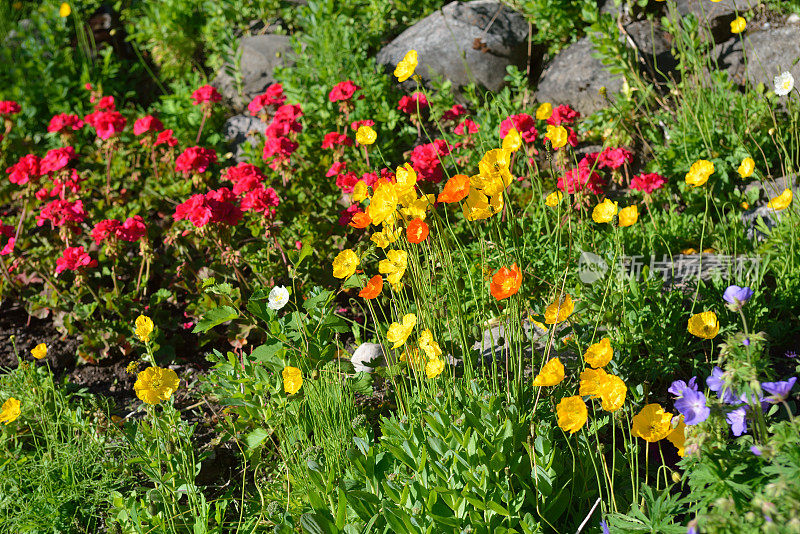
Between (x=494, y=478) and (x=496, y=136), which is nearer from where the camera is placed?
(x=494, y=478)

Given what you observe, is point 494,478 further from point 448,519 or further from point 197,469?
point 197,469

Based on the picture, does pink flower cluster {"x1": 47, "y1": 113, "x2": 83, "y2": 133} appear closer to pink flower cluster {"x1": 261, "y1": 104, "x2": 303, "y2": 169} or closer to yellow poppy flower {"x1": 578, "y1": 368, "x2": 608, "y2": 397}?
pink flower cluster {"x1": 261, "y1": 104, "x2": 303, "y2": 169}

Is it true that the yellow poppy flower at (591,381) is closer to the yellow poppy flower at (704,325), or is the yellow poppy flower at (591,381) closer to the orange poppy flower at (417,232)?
the yellow poppy flower at (704,325)

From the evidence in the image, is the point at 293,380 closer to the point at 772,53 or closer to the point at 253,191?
the point at 253,191

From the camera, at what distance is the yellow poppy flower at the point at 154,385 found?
6.49 feet

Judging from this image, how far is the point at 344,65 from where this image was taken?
15.3ft

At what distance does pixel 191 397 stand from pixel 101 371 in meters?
0.60

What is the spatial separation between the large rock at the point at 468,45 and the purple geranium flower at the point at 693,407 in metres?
3.53

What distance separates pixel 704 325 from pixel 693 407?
432mm

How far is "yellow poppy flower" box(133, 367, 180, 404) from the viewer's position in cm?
198

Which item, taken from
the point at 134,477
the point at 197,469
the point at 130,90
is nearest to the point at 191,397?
the point at 134,477

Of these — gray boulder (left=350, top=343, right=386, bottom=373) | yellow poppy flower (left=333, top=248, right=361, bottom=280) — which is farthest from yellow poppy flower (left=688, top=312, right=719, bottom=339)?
gray boulder (left=350, top=343, right=386, bottom=373)

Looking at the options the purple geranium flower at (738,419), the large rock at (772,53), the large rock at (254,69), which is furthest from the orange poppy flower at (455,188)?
the large rock at (254,69)

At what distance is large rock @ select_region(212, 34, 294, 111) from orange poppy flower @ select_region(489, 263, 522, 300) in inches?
159
